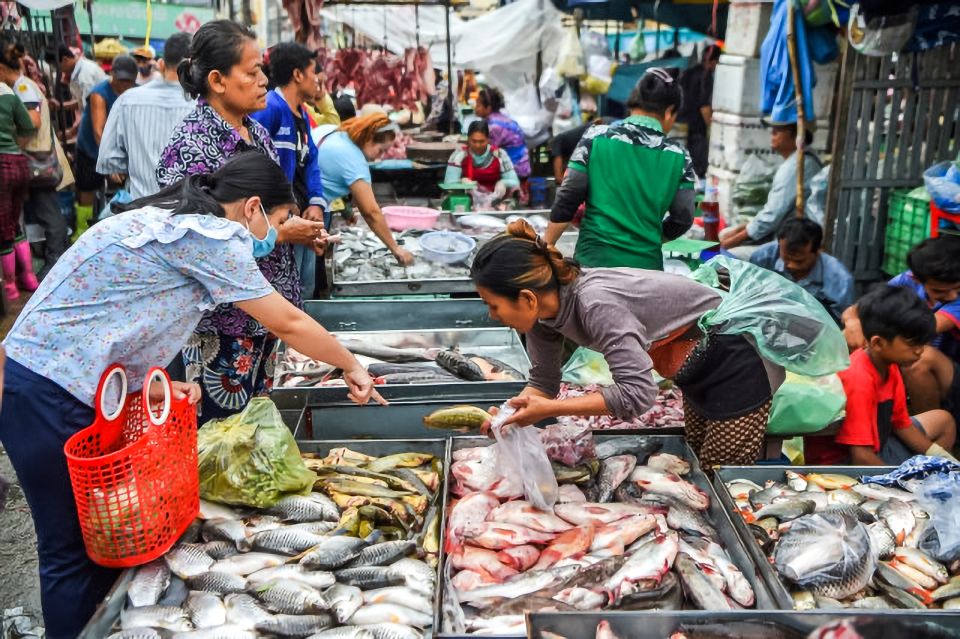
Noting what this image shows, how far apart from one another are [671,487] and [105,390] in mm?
1910

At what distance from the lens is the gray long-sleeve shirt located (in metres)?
2.64

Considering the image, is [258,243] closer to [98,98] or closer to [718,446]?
[718,446]

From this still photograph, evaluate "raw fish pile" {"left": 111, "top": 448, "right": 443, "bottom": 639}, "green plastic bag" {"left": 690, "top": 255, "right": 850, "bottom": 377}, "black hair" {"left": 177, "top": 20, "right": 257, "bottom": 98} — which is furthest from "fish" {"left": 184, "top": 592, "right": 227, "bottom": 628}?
"black hair" {"left": 177, "top": 20, "right": 257, "bottom": 98}

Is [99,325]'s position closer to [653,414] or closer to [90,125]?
[653,414]

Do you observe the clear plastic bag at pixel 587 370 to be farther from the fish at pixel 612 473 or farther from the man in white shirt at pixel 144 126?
the man in white shirt at pixel 144 126

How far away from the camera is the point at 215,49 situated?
344cm

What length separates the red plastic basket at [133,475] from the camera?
237 centimetres

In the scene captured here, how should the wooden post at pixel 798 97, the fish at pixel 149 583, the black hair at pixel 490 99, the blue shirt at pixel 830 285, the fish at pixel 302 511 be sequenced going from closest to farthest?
the fish at pixel 149 583, the fish at pixel 302 511, the blue shirt at pixel 830 285, the wooden post at pixel 798 97, the black hair at pixel 490 99

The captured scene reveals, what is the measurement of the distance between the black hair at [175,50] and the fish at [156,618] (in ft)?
12.2

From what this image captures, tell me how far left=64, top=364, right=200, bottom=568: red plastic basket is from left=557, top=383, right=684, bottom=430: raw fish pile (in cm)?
191

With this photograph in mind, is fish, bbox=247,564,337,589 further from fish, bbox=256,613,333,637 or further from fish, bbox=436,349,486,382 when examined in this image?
fish, bbox=436,349,486,382

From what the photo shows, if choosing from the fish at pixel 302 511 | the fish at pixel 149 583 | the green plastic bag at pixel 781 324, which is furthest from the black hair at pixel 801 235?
the fish at pixel 149 583

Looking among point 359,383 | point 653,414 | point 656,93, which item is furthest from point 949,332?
point 359,383

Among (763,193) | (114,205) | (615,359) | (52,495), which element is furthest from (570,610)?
(763,193)
